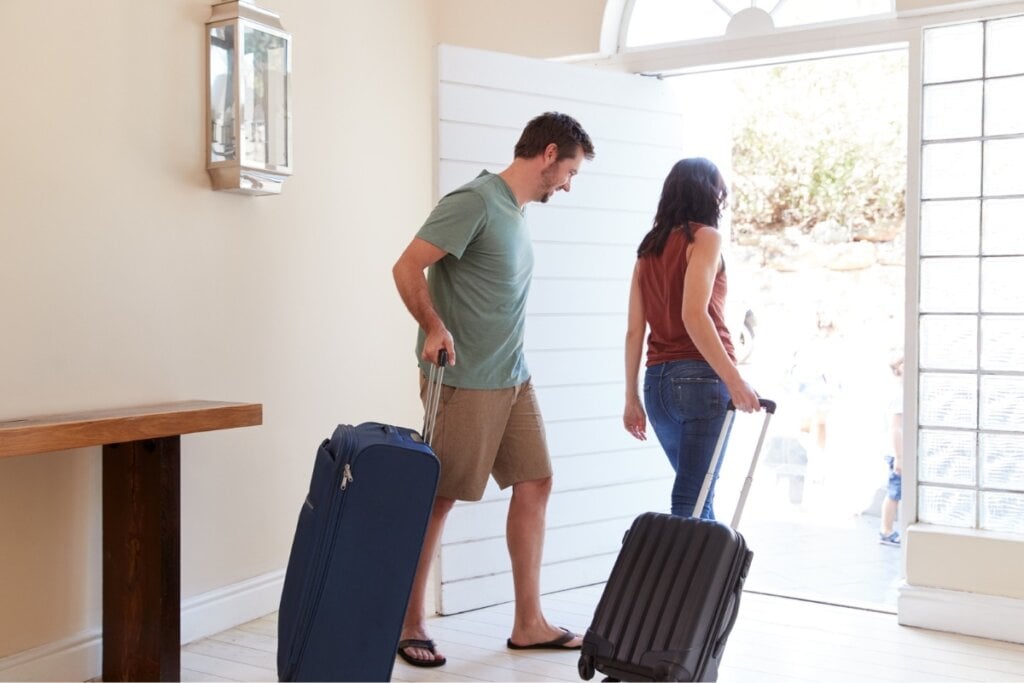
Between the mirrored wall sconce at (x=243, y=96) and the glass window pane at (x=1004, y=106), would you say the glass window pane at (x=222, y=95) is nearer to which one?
the mirrored wall sconce at (x=243, y=96)

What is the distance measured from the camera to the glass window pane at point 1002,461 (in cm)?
333

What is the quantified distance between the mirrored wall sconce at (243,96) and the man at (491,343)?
0.69 metres

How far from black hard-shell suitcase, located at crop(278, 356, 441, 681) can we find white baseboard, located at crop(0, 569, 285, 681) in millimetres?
755

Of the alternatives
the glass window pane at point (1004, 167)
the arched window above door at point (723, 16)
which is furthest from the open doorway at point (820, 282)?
the arched window above door at point (723, 16)

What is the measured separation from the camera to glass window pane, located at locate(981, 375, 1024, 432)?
333cm

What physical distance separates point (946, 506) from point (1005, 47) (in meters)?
1.52

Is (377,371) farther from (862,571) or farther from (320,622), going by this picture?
(862,571)

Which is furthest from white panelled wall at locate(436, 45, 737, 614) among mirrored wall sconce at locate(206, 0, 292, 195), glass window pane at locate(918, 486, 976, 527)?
glass window pane at locate(918, 486, 976, 527)

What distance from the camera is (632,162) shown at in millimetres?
3910

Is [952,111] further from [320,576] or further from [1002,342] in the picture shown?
[320,576]

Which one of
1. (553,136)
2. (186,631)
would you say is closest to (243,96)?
(553,136)

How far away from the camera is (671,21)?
3939mm

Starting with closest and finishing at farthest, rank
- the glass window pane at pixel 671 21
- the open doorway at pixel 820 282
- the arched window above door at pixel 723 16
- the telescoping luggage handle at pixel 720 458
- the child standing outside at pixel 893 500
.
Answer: the telescoping luggage handle at pixel 720 458, the arched window above door at pixel 723 16, the glass window pane at pixel 671 21, the child standing outside at pixel 893 500, the open doorway at pixel 820 282

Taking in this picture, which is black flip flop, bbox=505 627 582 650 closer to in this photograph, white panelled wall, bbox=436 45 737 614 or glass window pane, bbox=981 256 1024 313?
white panelled wall, bbox=436 45 737 614
